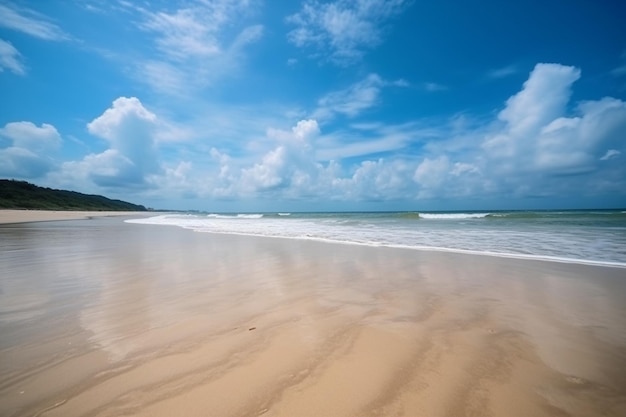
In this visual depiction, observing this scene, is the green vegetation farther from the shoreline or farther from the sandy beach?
the sandy beach

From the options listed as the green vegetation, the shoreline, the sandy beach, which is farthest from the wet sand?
the green vegetation

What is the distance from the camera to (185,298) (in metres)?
4.37

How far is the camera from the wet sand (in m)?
2.00

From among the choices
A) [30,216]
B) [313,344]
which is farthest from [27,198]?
[313,344]

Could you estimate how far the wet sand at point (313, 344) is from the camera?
200cm

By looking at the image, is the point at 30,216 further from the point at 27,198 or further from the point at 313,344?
the point at 27,198

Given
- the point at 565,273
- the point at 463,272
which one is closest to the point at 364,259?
the point at 463,272

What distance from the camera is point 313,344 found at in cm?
288

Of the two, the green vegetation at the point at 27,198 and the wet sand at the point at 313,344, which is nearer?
the wet sand at the point at 313,344

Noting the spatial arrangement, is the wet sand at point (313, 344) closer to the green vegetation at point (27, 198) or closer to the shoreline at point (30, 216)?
the shoreline at point (30, 216)

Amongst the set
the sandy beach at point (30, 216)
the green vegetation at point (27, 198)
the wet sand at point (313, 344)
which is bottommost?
the wet sand at point (313, 344)

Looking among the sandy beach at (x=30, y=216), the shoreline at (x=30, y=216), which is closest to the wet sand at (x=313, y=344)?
the shoreline at (x=30, y=216)

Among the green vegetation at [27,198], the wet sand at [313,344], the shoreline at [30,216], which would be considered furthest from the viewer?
the green vegetation at [27,198]

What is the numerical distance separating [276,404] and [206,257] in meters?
6.74
